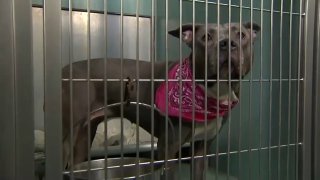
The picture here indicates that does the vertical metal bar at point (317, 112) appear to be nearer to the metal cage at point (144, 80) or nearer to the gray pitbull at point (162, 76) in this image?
the metal cage at point (144, 80)

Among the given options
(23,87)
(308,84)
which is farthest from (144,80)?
(308,84)

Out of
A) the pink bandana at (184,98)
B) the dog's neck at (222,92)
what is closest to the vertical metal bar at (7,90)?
the pink bandana at (184,98)

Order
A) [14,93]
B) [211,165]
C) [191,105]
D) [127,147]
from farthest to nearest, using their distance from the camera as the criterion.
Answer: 1. [127,147]
2. [211,165]
3. [191,105]
4. [14,93]

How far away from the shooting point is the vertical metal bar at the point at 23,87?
0.58 metres

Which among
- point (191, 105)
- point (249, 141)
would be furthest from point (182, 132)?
point (249, 141)

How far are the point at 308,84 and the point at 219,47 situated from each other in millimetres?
293

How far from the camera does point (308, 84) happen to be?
2.94ft

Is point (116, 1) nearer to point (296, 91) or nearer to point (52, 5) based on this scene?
point (52, 5)

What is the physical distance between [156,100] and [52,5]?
0.29m

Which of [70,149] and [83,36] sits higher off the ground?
[83,36]

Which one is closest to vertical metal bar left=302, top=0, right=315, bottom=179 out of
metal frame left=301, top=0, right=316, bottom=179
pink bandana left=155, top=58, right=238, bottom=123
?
metal frame left=301, top=0, right=316, bottom=179

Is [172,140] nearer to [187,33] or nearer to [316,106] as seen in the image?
[187,33]

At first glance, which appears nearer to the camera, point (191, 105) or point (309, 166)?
point (191, 105)

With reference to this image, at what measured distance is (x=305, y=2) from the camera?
89 centimetres
